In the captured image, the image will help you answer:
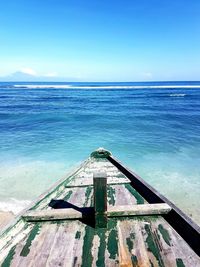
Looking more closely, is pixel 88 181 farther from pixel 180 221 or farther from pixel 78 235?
pixel 180 221

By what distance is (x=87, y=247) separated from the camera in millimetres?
3070

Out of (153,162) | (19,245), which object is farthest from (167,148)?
(19,245)

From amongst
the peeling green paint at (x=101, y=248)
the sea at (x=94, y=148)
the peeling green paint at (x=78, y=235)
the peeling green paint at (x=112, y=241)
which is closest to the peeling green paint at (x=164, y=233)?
the peeling green paint at (x=112, y=241)

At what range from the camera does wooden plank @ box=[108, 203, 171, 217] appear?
359cm

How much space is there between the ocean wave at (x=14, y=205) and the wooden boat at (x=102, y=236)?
4.03m

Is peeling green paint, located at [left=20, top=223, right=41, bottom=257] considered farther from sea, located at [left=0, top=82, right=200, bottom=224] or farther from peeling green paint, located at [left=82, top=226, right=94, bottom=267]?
sea, located at [left=0, top=82, right=200, bottom=224]

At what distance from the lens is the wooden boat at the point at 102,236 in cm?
286

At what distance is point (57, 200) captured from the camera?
15.2 ft

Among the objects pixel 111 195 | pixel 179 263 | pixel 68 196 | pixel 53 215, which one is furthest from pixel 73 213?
pixel 179 263

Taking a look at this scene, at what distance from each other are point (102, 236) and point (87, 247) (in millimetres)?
292

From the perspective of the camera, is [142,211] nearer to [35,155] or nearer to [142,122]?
[35,155]

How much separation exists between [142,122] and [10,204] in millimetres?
16920

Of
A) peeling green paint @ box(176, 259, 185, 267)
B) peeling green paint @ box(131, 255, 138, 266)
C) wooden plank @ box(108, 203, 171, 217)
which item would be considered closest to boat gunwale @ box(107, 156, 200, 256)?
wooden plank @ box(108, 203, 171, 217)

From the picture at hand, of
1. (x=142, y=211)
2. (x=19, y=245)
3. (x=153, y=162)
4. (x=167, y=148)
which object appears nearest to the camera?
(x=19, y=245)
